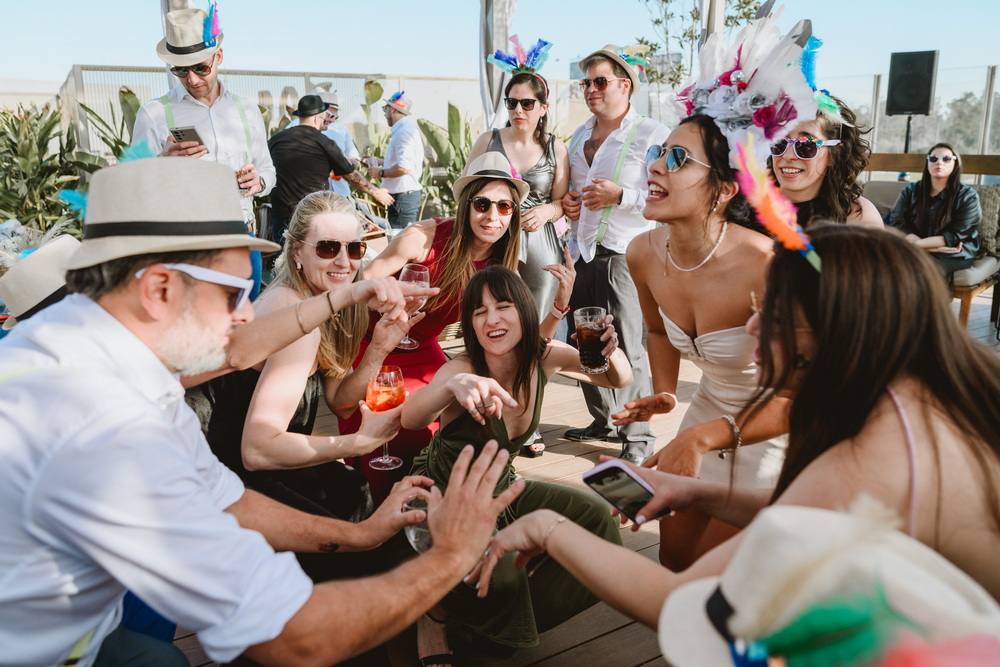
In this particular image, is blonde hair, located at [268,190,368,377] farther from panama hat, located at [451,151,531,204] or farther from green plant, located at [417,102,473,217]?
green plant, located at [417,102,473,217]

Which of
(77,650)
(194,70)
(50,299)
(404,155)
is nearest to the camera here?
(77,650)

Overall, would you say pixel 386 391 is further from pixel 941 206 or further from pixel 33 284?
pixel 941 206

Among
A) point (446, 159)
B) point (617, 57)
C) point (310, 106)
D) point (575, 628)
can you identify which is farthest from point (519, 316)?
point (446, 159)

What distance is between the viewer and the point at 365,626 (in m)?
1.50

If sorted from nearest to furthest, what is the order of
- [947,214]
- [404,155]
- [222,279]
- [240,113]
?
[222,279] → [240,113] → [947,214] → [404,155]

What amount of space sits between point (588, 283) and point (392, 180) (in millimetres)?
4965

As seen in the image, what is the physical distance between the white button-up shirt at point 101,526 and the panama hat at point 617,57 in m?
4.04

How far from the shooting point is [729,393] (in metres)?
2.88

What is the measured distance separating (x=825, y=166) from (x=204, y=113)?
4303 mm

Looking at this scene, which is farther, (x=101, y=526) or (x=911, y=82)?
(x=911, y=82)

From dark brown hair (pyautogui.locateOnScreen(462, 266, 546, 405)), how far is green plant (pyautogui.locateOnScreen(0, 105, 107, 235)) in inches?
212

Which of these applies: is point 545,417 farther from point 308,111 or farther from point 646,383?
point 308,111

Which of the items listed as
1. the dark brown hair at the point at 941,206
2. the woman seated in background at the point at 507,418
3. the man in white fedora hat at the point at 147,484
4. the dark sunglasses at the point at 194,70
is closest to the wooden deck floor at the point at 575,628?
the woman seated in background at the point at 507,418

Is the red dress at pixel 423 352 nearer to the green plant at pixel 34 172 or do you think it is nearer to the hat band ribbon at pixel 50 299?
the hat band ribbon at pixel 50 299
